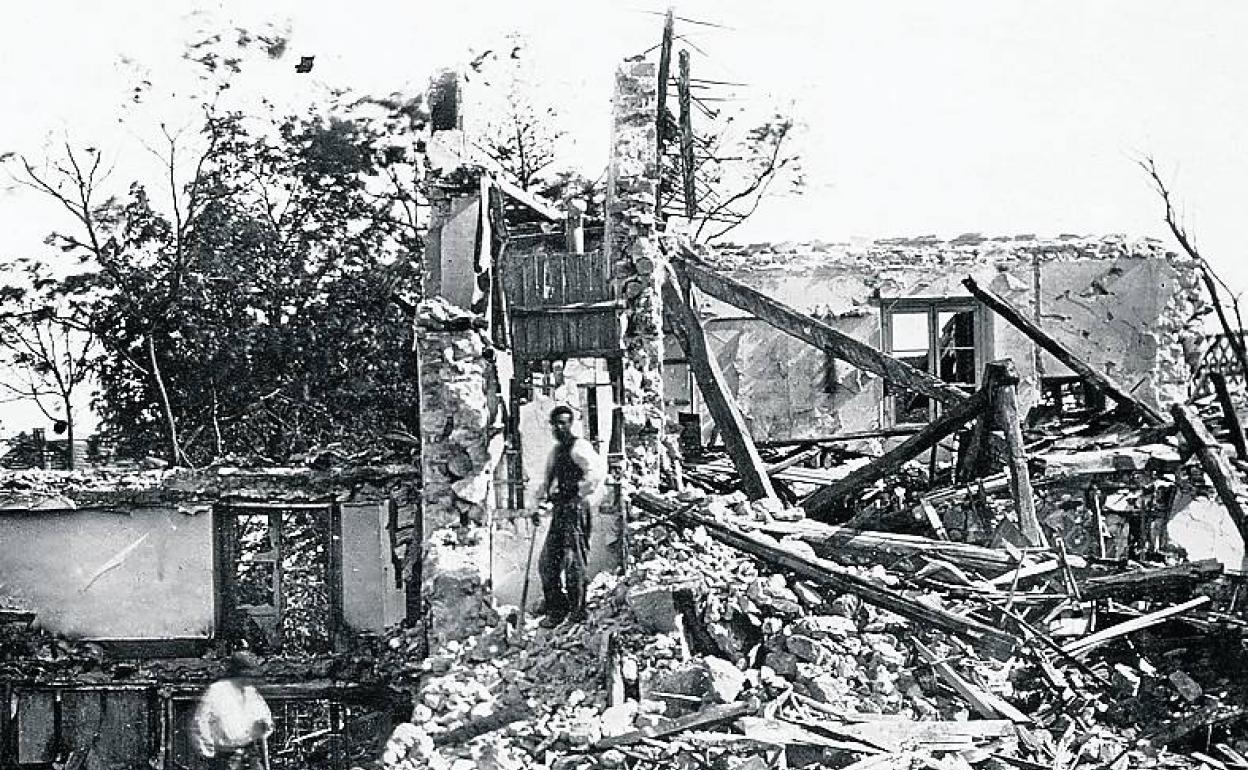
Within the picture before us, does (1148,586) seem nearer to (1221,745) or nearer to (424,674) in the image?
(1221,745)

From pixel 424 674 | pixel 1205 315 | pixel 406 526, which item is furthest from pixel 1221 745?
pixel 1205 315

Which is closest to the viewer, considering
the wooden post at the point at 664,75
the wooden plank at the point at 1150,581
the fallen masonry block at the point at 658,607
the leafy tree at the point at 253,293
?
the fallen masonry block at the point at 658,607

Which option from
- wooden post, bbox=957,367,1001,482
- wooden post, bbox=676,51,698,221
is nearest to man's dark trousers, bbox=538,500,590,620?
wooden post, bbox=957,367,1001,482

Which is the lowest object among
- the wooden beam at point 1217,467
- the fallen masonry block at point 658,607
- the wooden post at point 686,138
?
the fallen masonry block at point 658,607

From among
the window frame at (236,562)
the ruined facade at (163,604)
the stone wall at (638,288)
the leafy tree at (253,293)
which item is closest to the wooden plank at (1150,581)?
the stone wall at (638,288)

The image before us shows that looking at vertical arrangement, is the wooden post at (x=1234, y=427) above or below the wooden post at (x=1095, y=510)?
above

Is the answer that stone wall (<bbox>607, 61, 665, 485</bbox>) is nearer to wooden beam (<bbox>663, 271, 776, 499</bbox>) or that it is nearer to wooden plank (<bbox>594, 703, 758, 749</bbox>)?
wooden beam (<bbox>663, 271, 776, 499</bbox>)

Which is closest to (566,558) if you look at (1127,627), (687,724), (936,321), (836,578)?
(836,578)

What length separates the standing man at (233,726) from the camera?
11.1m

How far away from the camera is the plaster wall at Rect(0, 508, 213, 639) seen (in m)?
14.9

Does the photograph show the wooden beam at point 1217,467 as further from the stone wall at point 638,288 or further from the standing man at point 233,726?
the standing man at point 233,726

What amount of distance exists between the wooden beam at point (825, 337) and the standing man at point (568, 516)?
6.67 feet

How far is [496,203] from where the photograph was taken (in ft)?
40.1

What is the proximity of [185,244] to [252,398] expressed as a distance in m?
3.39
